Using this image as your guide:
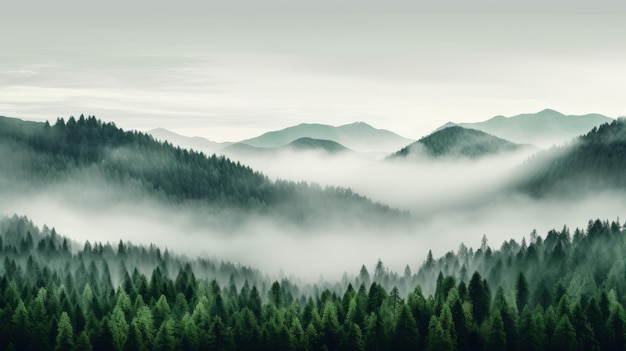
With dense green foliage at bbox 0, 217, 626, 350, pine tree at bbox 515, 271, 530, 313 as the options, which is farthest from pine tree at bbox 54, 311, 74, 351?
pine tree at bbox 515, 271, 530, 313

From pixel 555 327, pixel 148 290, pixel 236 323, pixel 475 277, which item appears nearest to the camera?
pixel 555 327

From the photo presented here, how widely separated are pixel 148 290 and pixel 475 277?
73746 millimetres

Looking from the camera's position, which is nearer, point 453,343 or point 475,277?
point 453,343

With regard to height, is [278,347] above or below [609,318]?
below

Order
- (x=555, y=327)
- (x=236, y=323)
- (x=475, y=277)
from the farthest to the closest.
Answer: (x=475, y=277) → (x=236, y=323) → (x=555, y=327)

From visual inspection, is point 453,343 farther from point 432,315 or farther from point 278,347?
point 278,347

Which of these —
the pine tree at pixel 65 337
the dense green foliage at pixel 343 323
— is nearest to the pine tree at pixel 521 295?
the dense green foliage at pixel 343 323

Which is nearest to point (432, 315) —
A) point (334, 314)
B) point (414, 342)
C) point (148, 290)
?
point (414, 342)

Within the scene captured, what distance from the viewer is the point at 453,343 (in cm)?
15475

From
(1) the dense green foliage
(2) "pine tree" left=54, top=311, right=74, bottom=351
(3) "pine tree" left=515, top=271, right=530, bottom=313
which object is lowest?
(2) "pine tree" left=54, top=311, right=74, bottom=351

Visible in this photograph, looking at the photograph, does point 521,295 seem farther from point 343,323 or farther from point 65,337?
point 65,337

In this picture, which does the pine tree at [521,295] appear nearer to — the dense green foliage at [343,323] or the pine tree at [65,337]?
the dense green foliage at [343,323]

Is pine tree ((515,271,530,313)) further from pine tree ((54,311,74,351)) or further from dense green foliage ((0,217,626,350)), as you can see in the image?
pine tree ((54,311,74,351))

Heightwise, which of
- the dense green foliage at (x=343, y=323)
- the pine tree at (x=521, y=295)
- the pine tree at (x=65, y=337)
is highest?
the pine tree at (x=521, y=295)
